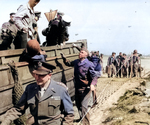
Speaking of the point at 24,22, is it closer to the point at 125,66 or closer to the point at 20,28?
the point at 20,28

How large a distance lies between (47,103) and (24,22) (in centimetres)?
355

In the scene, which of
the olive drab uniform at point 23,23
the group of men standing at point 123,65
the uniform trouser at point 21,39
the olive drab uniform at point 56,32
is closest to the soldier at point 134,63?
the group of men standing at point 123,65

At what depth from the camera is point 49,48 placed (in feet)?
21.8

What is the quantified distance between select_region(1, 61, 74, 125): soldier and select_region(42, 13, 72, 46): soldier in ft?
14.3

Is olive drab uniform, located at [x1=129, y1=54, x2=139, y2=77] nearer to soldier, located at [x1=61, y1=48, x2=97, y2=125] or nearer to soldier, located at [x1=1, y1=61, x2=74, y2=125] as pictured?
soldier, located at [x1=61, y1=48, x2=97, y2=125]

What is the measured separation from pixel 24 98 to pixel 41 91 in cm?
31

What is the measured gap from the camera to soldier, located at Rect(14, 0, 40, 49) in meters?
5.72

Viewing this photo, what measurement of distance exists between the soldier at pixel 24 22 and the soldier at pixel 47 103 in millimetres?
3046

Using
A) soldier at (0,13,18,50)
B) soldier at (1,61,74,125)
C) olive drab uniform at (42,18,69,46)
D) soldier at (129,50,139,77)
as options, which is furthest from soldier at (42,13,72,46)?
soldier at (129,50,139,77)

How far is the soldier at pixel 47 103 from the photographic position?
Answer: 9.40 ft

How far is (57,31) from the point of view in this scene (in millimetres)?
7320

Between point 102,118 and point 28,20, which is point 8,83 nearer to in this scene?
point 28,20

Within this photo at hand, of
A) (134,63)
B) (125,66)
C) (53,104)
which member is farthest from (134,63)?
(53,104)

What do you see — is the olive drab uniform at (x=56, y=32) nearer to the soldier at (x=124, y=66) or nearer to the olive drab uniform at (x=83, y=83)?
the olive drab uniform at (x=83, y=83)
